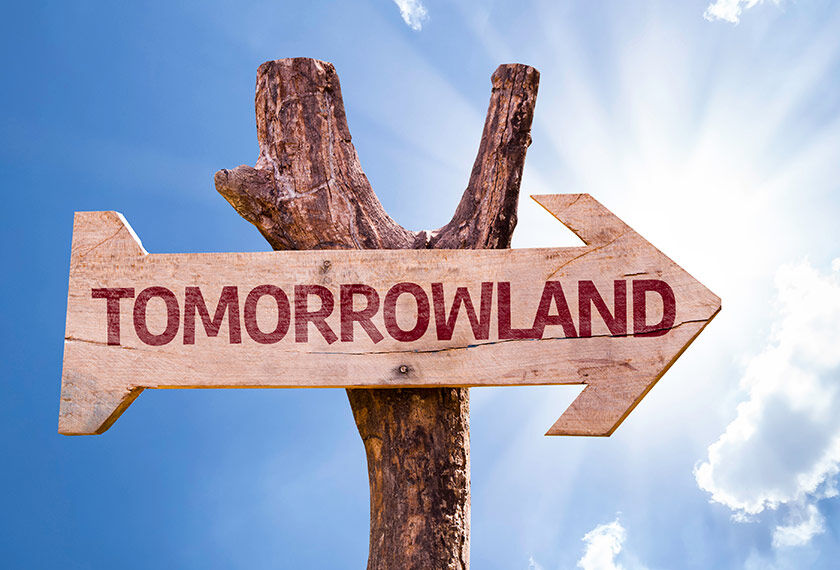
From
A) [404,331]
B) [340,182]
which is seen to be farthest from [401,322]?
[340,182]

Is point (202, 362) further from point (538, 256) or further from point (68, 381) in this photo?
point (538, 256)

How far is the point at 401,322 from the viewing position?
2072mm

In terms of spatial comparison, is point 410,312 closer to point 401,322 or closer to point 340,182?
point 401,322

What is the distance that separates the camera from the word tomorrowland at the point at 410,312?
6.80 ft

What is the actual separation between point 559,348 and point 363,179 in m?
0.86

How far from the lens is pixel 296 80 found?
7.97 feet

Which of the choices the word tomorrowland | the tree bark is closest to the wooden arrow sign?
the word tomorrowland

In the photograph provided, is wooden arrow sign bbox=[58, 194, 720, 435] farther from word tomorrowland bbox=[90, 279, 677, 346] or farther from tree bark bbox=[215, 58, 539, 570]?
tree bark bbox=[215, 58, 539, 570]

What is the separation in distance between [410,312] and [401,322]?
0.04 metres

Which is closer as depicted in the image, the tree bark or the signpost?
the signpost

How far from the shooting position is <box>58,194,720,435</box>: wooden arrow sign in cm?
206

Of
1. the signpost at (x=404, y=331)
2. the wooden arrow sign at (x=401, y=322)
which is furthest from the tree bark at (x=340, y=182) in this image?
the wooden arrow sign at (x=401, y=322)

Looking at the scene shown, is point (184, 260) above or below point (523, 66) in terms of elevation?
below

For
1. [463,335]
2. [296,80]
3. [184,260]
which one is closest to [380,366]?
[463,335]
